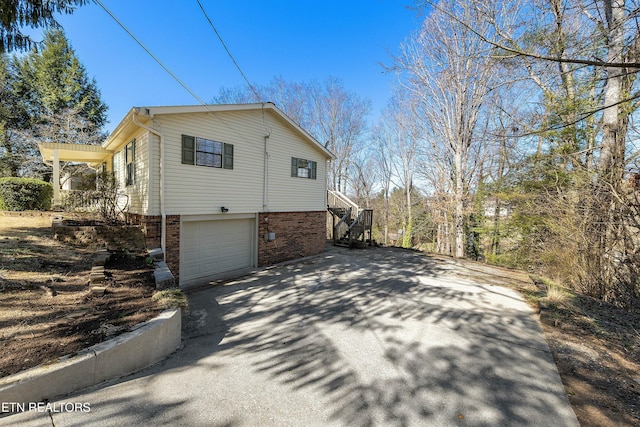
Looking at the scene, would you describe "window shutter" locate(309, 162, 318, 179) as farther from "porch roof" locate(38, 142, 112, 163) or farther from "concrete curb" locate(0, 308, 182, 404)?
"concrete curb" locate(0, 308, 182, 404)

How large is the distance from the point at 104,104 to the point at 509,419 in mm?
29997

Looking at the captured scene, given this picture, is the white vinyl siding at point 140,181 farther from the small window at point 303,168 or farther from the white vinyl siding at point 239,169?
the small window at point 303,168

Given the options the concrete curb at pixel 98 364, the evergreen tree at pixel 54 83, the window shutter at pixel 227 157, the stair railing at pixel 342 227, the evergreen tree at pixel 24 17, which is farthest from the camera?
the evergreen tree at pixel 54 83

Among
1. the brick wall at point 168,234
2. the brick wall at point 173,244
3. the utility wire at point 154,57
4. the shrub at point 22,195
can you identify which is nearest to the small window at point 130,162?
the brick wall at point 168,234

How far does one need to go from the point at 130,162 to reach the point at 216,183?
2875 mm

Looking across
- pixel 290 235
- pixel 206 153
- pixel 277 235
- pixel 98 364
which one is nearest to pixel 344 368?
pixel 98 364

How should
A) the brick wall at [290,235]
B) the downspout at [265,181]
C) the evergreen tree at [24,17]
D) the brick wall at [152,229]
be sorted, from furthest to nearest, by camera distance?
the brick wall at [290,235] → the downspout at [265,181] → the brick wall at [152,229] → the evergreen tree at [24,17]

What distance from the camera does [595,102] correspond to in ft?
27.2

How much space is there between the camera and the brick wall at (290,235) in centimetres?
924

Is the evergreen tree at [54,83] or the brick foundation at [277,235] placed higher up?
the evergreen tree at [54,83]

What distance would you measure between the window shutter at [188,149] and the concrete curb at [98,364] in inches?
182

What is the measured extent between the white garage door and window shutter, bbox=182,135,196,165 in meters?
1.68

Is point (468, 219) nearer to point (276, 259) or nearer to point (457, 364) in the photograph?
point (276, 259)

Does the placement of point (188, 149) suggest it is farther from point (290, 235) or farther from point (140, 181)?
point (290, 235)
